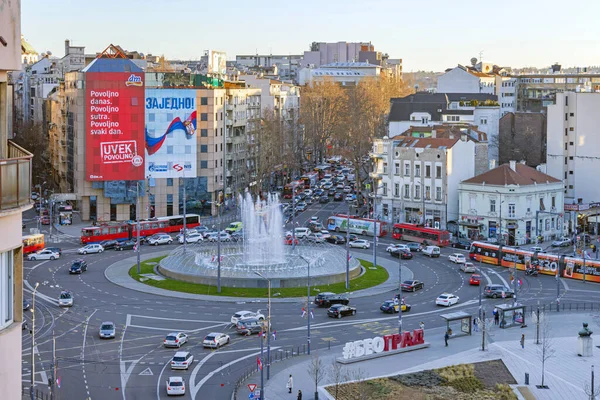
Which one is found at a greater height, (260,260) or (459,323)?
(260,260)

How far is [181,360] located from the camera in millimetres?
47750

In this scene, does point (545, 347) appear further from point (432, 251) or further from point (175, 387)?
point (432, 251)

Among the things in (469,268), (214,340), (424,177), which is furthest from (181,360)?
(424,177)

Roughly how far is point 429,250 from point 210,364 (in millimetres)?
41208

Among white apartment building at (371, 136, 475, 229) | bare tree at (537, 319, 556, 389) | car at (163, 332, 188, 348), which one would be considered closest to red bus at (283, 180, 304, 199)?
white apartment building at (371, 136, 475, 229)

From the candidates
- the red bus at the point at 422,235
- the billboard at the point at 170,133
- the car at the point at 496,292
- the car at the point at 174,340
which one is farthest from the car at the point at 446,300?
the billboard at the point at 170,133

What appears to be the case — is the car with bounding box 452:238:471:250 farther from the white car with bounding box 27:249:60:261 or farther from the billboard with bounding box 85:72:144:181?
the white car with bounding box 27:249:60:261

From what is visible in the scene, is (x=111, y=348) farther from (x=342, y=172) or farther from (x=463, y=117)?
(x=342, y=172)

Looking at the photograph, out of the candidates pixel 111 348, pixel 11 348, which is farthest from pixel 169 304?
pixel 11 348

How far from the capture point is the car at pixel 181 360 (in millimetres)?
47500

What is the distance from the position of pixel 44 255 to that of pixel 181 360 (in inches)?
1558

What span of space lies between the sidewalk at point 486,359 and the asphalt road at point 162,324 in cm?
211

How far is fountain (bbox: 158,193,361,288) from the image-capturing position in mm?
70625

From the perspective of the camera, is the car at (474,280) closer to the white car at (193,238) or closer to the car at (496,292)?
the car at (496,292)
